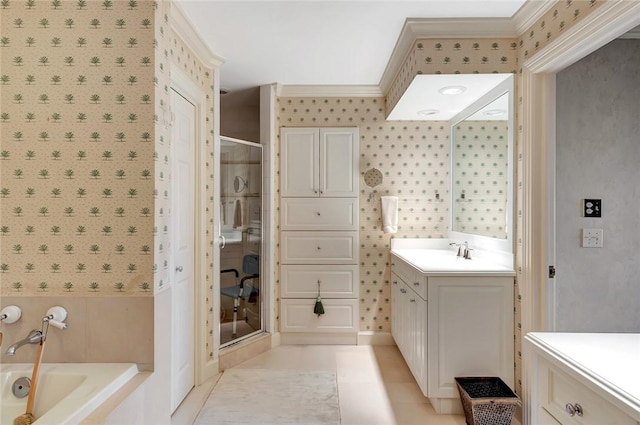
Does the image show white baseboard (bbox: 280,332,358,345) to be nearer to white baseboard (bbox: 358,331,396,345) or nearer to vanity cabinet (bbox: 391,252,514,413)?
white baseboard (bbox: 358,331,396,345)

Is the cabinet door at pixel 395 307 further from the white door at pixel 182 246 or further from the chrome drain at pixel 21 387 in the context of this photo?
the chrome drain at pixel 21 387

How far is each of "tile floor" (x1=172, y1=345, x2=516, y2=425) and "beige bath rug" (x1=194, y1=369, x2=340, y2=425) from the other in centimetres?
8

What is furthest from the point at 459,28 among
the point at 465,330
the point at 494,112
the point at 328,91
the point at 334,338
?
the point at 334,338

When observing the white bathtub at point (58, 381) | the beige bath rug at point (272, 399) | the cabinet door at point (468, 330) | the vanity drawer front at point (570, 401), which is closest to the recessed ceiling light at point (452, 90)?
the cabinet door at point (468, 330)

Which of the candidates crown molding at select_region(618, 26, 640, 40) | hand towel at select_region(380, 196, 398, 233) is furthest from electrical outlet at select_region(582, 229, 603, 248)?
hand towel at select_region(380, 196, 398, 233)

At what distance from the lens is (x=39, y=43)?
1397mm

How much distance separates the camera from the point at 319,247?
349 cm

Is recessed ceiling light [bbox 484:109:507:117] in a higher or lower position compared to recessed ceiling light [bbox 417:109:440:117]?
lower

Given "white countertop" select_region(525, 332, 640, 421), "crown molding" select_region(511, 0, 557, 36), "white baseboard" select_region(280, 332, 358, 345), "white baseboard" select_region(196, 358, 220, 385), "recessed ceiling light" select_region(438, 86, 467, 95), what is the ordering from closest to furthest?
1. "white countertop" select_region(525, 332, 640, 421)
2. "crown molding" select_region(511, 0, 557, 36)
3. "recessed ceiling light" select_region(438, 86, 467, 95)
4. "white baseboard" select_region(196, 358, 220, 385)
5. "white baseboard" select_region(280, 332, 358, 345)

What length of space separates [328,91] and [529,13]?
5.98 ft

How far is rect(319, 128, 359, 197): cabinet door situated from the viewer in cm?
348

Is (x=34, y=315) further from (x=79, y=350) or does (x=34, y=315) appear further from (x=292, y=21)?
(x=292, y=21)

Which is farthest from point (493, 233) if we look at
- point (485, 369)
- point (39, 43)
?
point (39, 43)

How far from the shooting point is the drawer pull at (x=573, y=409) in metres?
1.00
